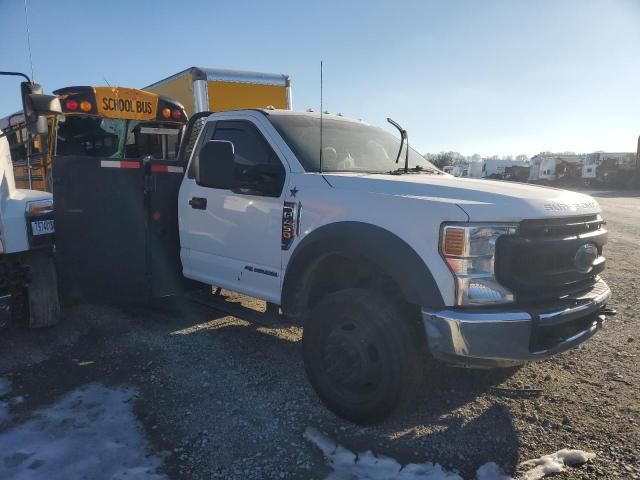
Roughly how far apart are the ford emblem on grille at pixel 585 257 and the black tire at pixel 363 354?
1.08 meters

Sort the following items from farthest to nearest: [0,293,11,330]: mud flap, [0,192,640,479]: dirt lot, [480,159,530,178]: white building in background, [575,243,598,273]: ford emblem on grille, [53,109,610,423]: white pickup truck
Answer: [480,159,530,178]: white building in background → [0,293,11,330]: mud flap → [575,243,598,273]: ford emblem on grille → [0,192,640,479]: dirt lot → [53,109,610,423]: white pickup truck

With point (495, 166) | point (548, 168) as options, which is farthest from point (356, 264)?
point (495, 166)

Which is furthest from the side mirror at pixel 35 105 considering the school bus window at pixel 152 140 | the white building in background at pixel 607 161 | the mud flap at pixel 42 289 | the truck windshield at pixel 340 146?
the white building in background at pixel 607 161

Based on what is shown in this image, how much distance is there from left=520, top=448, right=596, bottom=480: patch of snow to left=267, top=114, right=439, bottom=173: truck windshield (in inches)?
88.9

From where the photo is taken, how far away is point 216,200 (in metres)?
4.18

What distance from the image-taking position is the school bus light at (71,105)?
6926 millimetres

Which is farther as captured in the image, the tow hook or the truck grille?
the tow hook

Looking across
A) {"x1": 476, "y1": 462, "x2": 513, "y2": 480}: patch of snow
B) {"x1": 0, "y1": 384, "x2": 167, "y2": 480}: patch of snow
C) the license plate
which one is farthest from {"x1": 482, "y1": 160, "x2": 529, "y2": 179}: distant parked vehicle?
{"x1": 0, "y1": 384, "x2": 167, "y2": 480}: patch of snow

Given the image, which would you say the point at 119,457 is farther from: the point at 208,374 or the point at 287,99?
the point at 287,99

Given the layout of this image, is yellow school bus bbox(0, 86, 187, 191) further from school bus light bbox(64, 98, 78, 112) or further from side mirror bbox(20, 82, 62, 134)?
side mirror bbox(20, 82, 62, 134)

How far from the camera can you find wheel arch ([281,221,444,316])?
2797 millimetres

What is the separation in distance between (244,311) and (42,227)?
6.30 feet

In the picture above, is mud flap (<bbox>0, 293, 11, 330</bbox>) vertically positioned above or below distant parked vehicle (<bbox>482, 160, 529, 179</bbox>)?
below

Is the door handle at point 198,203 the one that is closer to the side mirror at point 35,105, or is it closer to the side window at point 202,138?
the side window at point 202,138
